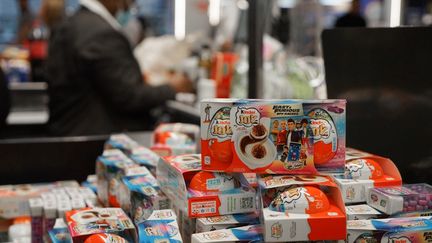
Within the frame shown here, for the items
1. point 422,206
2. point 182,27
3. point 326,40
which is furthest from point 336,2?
point 422,206

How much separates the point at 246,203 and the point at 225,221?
0.07 metres

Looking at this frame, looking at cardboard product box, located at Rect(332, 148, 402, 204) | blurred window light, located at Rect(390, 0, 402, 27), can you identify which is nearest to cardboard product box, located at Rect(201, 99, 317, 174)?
cardboard product box, located at Rect(332, 148, 402, 204)

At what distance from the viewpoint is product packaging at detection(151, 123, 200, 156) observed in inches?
79.3

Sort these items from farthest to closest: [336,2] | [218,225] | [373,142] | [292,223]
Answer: [336,2] → [373,142] → [218,225] → [292,223]

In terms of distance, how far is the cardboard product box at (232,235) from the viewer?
1252mm

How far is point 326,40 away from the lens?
6.25 feet

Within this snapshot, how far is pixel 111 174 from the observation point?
1.80m

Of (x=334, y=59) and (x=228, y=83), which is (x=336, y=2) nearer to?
(x=228, y=83)

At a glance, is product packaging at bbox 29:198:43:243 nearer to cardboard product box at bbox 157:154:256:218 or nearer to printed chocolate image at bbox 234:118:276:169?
cardboard product box at bbox 157:154:256:218

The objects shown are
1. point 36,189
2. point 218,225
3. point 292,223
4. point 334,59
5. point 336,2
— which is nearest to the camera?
point 292,223

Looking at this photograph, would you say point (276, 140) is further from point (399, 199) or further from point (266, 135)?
point (399, 199)

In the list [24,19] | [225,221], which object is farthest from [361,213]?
[24,19]

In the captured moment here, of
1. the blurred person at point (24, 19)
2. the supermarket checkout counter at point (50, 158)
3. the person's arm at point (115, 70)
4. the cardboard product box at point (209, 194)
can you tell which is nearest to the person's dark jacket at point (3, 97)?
the person's arm at point (115, 70)

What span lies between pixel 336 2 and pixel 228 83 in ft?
19.5
